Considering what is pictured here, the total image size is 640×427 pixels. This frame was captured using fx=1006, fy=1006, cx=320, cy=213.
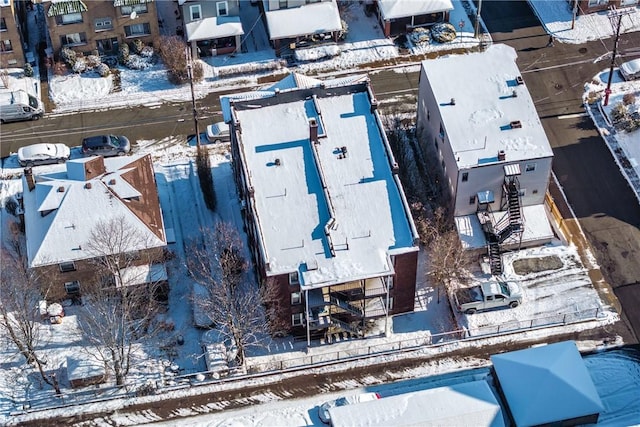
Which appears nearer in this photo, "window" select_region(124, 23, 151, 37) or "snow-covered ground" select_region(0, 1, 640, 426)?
"snow-covered ground" select_region(0, 1, 640, 426)

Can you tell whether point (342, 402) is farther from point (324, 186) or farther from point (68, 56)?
point (68, 56)

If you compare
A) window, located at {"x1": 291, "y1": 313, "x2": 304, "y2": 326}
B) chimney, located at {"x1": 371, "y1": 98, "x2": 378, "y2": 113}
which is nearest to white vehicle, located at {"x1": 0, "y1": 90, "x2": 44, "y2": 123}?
chimney, located at {"x1": 371, "y1": 98, "x2": 378, "y2": 113}

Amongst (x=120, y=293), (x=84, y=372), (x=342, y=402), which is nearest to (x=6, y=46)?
(x=120, y=293)

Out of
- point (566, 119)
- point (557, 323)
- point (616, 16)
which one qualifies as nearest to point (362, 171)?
point (557, 323)

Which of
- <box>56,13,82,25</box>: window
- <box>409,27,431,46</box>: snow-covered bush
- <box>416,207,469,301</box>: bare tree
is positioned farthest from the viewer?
<box>409,27,431,46</box>: snow-covered bush

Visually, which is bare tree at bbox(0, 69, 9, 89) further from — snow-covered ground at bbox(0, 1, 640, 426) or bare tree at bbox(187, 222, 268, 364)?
bare tree at bbox(187, 222, 268, 364)

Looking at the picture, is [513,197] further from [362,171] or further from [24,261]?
[24,261]
